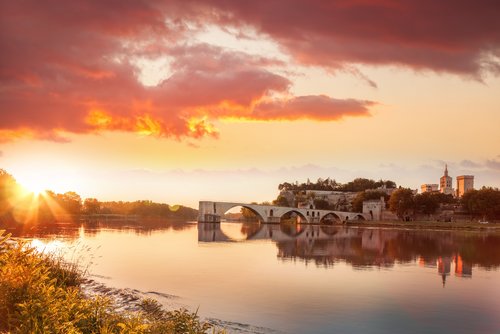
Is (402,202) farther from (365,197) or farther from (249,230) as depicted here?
(249,230)

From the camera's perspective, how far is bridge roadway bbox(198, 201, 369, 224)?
135688mm

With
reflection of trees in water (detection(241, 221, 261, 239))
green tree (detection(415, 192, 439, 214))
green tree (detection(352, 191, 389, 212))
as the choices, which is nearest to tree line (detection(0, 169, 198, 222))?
reflection of trees in water (detection(241, 221, 261, 239))

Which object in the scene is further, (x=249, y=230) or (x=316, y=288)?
(x=249, y=230)

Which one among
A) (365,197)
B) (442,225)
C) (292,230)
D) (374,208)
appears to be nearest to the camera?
(292,230)

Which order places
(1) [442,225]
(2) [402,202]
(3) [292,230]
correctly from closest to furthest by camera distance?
1. (3) [292,230]
2. (1) [442,225]
3. (2) [402,202]

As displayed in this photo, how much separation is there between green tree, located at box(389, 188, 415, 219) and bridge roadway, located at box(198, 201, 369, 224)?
24557 millimetres

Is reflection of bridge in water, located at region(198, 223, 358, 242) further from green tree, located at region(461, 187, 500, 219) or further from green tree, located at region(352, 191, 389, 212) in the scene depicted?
green tree, located at region(352, 191, 389, 212)

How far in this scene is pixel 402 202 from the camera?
13775 centimetres

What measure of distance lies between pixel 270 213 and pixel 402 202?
37.0 m

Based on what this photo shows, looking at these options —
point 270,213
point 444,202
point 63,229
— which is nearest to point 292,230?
point 270,213

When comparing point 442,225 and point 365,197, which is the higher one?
point 365,197

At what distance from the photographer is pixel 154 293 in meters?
23.0

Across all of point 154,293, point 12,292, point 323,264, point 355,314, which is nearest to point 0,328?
point 12,292

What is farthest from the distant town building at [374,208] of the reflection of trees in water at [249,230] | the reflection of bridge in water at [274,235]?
the reflection of bridge in water at [274,235]
